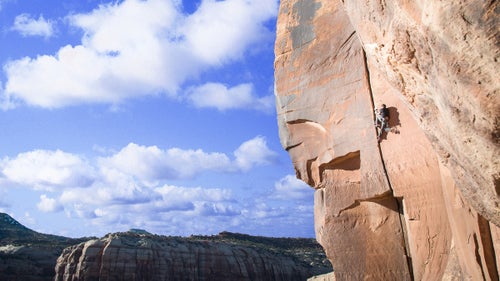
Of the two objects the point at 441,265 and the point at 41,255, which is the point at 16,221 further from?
the point at 441,265

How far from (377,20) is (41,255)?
48.7 meters

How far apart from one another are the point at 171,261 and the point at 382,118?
127 feet

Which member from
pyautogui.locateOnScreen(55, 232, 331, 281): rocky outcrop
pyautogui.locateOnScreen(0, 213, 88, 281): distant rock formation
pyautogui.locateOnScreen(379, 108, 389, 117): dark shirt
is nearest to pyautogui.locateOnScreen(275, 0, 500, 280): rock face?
pyautogui.locateOnScreen(379, 108, 389, 117): dark shirt

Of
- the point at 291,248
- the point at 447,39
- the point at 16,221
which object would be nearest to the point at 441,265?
the point at 447,39

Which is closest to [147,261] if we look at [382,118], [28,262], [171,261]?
[171,261]

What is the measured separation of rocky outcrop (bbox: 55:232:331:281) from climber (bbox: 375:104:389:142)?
121 feet

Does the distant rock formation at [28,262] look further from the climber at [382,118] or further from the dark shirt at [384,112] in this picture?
the dark shirt at [384,112]

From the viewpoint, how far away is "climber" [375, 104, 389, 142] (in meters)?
9.60

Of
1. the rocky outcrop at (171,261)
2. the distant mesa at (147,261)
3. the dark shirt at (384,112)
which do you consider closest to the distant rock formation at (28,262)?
the distant mesa at (147,261)

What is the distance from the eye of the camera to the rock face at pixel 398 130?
4.47m

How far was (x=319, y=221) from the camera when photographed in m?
11.3

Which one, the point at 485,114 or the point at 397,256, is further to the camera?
the point at 397,256

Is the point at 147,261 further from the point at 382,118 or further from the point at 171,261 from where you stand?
the point at 382,118

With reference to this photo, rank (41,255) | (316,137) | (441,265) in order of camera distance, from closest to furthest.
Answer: (441,265), (316,137), (41,255)
